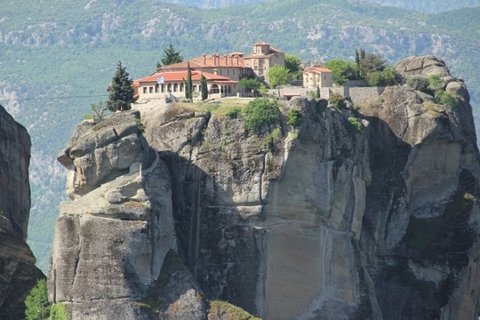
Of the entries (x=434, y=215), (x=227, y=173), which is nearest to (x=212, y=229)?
(x=227, y=173)

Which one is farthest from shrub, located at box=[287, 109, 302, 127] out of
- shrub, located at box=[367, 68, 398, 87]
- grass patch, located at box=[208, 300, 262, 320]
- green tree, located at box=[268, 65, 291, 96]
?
→ shrub, located at box=[367, 68, 398, 87]

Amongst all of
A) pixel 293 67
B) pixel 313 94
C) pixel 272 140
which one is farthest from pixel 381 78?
pixel 272 140

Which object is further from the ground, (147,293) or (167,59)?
(167,59)

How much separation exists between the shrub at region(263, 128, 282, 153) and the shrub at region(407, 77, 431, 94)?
16.3 meters

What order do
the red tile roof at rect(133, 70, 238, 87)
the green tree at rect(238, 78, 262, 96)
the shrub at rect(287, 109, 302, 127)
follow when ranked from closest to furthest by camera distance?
the shrub at rect(287, 109, 302, 127) < the red tile roof at rect(133, 70, 238, 87) < the green tree at rect(238, 78, 262, 96)

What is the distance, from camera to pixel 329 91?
350 ft

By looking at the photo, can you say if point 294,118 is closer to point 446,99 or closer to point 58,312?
point 58,312

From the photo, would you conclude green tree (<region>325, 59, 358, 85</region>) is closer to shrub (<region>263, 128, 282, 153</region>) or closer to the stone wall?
the stone wall

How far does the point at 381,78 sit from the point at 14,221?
856 inches

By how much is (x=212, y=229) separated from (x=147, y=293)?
696 cm

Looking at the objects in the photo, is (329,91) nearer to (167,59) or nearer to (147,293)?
(167,59)

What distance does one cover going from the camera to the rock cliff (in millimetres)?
90562

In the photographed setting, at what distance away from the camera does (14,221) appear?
100625mm

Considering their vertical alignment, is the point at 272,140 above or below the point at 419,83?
below
